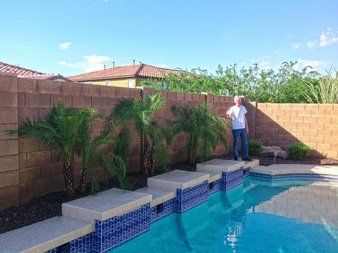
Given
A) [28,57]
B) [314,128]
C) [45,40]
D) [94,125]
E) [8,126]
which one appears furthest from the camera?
[28,57]

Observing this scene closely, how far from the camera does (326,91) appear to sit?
1177 centimetres

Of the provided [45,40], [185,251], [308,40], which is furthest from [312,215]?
[45,40]

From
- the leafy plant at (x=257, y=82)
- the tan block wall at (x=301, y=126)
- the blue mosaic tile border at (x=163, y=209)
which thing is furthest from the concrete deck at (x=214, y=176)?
the leafy plant at (x=257, y=82)

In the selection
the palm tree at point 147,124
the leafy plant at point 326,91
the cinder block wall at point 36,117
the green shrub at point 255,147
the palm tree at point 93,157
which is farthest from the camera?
the leafy plant at point 326,91

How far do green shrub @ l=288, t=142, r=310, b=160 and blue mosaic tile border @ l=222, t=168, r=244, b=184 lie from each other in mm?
2816

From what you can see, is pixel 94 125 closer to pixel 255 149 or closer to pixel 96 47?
pixel 255 149

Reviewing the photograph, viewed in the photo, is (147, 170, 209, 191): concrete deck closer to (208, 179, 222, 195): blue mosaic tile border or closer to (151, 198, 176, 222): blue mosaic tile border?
(151, 198, 176, 222): blue mosaic tile border

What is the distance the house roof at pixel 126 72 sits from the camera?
30.7 metres

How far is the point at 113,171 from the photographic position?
5.10 metres

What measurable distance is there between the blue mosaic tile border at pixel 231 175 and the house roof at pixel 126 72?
2148cm

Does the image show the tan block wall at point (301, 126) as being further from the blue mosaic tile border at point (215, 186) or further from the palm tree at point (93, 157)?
the palm tree at point (93, 157)

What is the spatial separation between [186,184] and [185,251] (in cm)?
163

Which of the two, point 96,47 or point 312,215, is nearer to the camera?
point 312,215

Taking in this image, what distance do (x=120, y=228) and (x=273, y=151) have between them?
731cm
